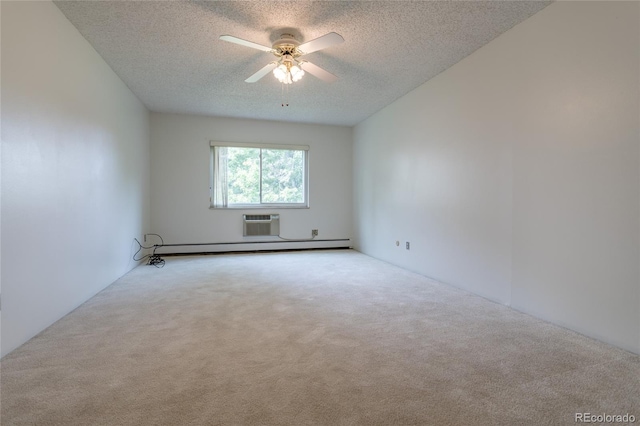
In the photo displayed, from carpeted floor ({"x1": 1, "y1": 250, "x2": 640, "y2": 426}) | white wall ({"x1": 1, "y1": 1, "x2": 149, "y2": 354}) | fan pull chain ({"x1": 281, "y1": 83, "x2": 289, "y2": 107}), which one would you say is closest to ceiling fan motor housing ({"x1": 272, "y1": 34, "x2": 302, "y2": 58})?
fan pull chain ({"x1": 281, "y1": 83, "x2": 289, "y2": 107})

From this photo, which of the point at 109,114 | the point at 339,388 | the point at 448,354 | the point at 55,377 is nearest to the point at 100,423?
the point at 55,377

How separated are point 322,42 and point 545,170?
208 cm

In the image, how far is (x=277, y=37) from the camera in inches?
113

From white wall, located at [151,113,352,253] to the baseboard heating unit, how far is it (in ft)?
0.33

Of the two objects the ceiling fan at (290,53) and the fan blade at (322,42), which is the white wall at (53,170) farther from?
the fan blade at (322,42)

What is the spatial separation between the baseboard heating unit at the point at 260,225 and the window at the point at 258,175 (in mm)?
224

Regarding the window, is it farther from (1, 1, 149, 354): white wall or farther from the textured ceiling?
(1, 1, 149, 354): white wall

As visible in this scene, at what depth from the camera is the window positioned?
5.79 m

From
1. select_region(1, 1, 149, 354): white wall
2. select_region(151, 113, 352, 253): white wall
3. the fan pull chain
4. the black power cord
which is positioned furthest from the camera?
select_region(151, 113, 352, 253): white wall

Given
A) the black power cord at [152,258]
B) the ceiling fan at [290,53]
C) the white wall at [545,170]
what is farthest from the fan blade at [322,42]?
the black power cord at [152,258]

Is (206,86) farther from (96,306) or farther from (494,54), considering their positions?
→ (494,54)

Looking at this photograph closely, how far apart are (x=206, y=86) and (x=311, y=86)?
1.42 meters

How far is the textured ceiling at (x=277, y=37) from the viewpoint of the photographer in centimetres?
247

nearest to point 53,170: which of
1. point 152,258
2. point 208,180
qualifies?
point 152,258
